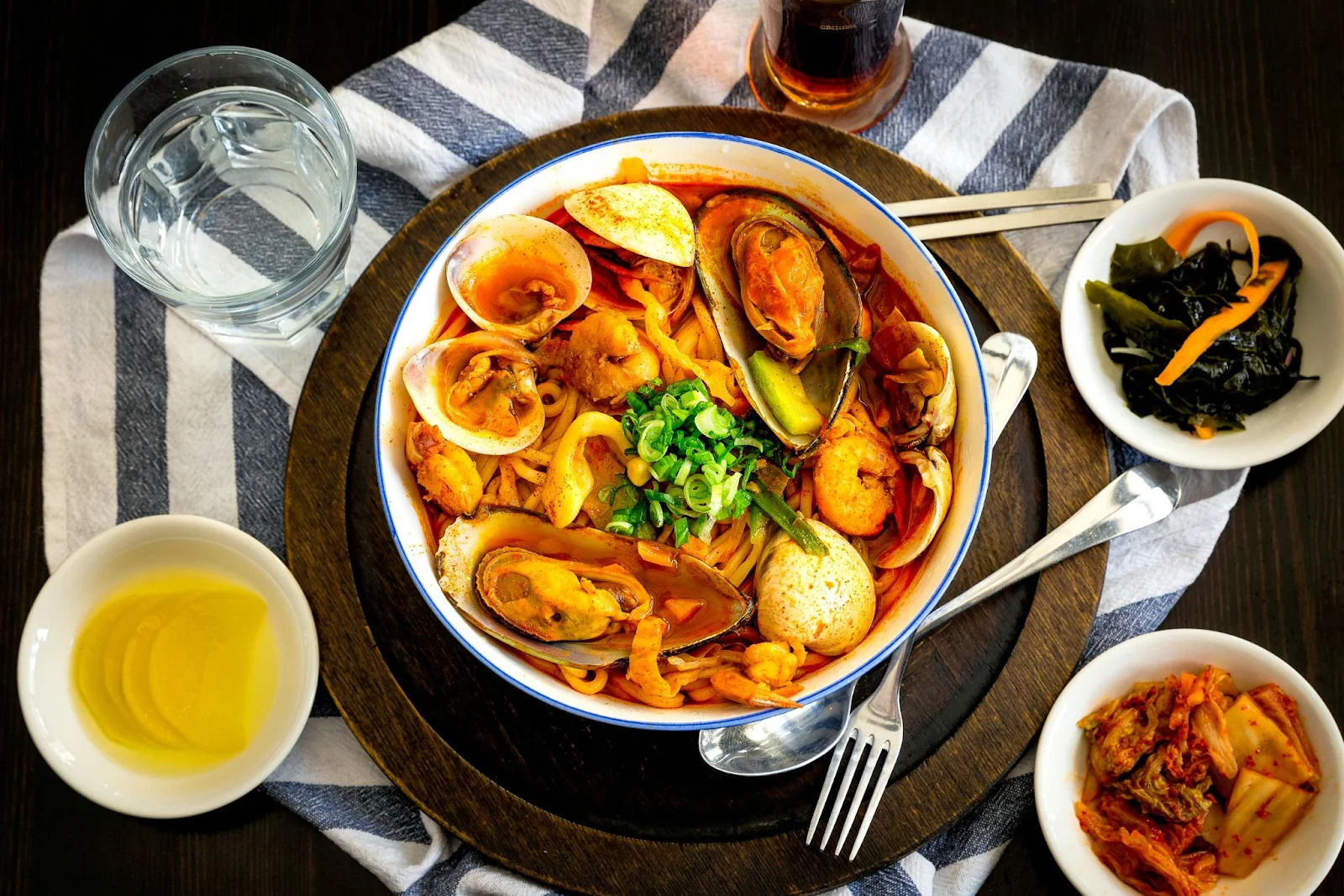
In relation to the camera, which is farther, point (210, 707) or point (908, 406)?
point (210, 707)

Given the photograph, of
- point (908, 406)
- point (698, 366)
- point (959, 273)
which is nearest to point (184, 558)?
point (698, 366)

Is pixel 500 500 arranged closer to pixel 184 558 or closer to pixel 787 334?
pixel 787 334

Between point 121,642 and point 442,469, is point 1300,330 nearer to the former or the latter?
point 442,469

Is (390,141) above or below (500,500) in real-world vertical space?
above

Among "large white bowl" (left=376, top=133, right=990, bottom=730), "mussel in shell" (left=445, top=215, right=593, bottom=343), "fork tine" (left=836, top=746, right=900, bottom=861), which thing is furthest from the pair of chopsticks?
"fork tine" (left=836, top=746, right=900, bottom=861)

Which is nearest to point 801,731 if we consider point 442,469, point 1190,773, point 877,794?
point 877,794

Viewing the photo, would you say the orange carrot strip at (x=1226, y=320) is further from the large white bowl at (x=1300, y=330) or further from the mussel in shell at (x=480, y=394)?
the mussel in shell at (x=480, y=394)
